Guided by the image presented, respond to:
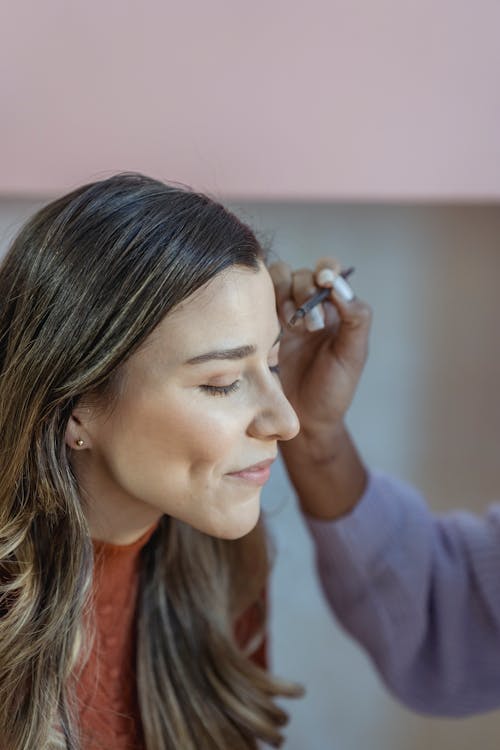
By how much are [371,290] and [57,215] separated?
21.1 inches

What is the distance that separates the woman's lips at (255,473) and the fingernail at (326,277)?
0.18 meters

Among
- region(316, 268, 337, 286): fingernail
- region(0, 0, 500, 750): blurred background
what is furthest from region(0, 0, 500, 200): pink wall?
region(316, 268, 337, 286): fingernail

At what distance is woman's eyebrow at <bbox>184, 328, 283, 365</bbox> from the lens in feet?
2.18

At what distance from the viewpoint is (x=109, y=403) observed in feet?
2.23

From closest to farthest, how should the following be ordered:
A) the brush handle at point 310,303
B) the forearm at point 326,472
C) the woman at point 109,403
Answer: the woman at point 109,403 < the brush handle at point 310,303 < the forearm at point 326,472

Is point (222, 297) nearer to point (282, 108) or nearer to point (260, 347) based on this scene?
point (260, 347)

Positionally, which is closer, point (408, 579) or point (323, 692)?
point (408, 579)

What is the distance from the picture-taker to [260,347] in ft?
2.28

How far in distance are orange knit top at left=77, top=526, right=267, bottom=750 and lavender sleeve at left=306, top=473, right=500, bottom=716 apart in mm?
220

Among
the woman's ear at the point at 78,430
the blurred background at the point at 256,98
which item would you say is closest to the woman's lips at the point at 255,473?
the woman's ear at the point at 78,430

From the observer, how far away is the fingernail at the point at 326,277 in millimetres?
816

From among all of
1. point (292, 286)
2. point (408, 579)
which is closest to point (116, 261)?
point (292, 286)

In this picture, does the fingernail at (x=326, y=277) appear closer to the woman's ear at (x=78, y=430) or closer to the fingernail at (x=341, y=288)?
the fingernail at (x=341, y=288)

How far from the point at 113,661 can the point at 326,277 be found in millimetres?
407
